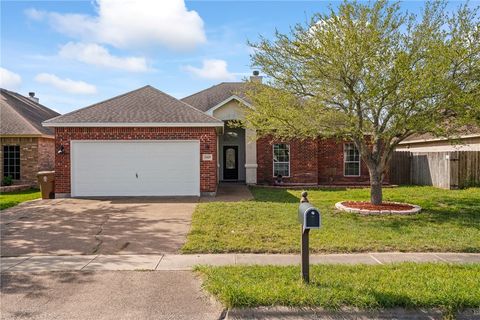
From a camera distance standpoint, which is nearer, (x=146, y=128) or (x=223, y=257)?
(x=223, y=257)

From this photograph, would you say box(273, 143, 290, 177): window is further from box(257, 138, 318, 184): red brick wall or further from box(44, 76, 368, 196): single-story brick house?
box(44, 76, 368, 196): single-story brick house

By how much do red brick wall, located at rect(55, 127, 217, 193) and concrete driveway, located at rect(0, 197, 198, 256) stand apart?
3.88ft

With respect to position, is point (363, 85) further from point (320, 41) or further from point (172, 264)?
Answer: point (172, 264)

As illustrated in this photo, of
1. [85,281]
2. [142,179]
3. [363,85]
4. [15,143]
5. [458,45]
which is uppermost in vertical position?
[458,45]

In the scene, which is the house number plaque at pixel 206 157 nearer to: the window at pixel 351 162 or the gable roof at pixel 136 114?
the gable roof at pixel 136 114

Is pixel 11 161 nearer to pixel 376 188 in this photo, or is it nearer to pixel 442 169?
pixel 376 188

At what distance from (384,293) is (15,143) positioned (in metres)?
19.5

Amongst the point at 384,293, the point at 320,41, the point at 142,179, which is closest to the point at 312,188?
the point at 142,179

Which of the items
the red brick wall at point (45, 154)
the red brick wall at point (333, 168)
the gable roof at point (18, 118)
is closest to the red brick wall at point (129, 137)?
the gable roof at point (18, 118)

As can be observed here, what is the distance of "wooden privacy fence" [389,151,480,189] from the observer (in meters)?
16.5

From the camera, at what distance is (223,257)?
253 inches

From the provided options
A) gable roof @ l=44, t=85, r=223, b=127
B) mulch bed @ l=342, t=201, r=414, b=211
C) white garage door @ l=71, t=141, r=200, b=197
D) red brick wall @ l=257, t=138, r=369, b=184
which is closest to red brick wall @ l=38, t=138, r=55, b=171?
gable roof @ l=44, t=85, r=223, b=127

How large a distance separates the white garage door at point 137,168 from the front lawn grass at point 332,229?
9.19 ft

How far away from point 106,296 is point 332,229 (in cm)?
529
